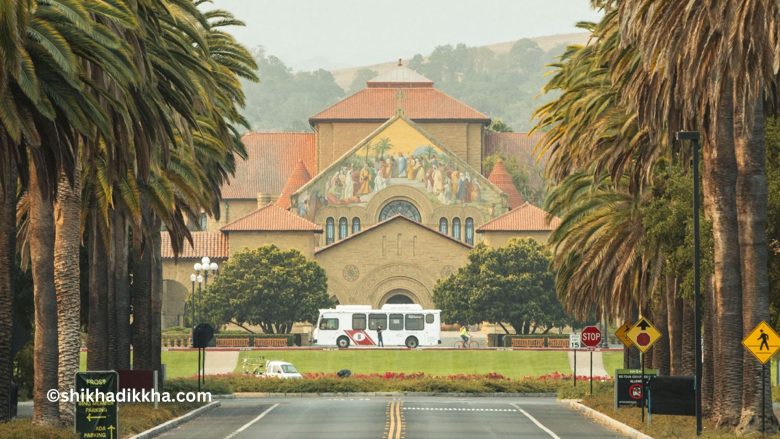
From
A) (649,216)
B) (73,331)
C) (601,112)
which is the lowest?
(73,331)

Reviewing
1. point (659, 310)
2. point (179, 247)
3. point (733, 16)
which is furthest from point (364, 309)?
point (733, 16)

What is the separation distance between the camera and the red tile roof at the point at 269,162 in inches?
5994

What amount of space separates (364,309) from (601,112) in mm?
64757

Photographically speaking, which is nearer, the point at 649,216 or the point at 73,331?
the point at 73,331

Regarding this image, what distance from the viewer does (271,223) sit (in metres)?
125

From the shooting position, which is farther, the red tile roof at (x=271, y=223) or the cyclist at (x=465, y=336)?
→ the red tile roof at (x=271, y=223)

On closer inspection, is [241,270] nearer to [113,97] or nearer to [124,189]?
[124,189]

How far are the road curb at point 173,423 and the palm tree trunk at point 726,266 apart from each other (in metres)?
13.2

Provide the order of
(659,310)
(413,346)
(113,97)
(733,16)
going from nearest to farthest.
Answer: (113,97)
(733,16)
(659,310)
(413,346)

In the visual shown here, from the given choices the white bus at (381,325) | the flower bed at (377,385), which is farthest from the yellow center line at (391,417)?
the white bus at (381,325)

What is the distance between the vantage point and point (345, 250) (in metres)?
124

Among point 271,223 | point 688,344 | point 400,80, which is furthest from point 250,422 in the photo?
point 400,80

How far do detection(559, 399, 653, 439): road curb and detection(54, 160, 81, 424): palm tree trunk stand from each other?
42.9 ft

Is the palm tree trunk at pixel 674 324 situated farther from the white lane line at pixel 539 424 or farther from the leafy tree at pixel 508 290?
the leafy tree at pixel 508 290
